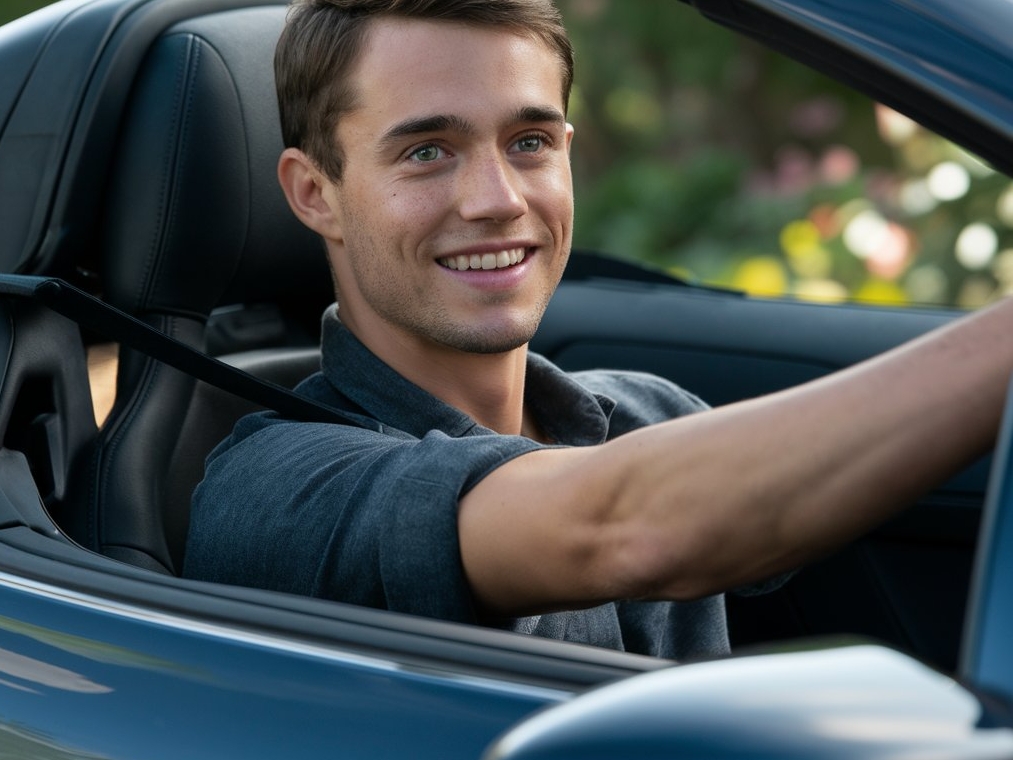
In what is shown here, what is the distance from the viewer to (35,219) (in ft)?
6.42

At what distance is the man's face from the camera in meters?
1.81

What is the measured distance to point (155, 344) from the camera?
179 cm

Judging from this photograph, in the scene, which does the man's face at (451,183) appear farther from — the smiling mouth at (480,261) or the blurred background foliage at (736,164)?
the blurred background foliage at (736,164)

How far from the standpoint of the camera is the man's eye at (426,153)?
1817 millimetres

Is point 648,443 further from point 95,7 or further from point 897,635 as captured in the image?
point 897,635

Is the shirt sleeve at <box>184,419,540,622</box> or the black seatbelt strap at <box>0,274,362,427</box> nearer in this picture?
the shirt sleeve at <box>184,419,540,622</box>

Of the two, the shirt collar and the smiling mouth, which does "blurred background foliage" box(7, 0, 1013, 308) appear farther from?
the smiling mouth

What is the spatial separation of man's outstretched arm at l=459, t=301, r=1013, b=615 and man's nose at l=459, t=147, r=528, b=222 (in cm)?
47

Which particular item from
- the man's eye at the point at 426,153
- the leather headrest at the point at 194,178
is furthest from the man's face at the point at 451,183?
the leather headrest at the point at 194,178

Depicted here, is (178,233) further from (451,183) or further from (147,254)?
(451,183)

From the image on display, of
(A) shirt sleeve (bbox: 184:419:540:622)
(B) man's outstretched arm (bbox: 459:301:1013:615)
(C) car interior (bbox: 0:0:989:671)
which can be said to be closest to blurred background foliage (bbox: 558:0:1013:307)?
(C) car interior (bbox: 0:0:989:671)

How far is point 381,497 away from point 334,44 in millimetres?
674

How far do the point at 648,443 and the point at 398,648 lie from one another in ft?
0.87

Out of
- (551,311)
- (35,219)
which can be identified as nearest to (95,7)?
(35,219)
